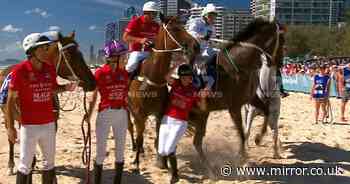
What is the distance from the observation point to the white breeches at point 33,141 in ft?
16.7

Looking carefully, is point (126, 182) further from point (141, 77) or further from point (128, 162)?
point (141, 77)

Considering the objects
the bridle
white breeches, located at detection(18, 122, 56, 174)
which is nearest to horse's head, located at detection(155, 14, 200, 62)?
the bridle

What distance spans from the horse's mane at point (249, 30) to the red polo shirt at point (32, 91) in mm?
3902

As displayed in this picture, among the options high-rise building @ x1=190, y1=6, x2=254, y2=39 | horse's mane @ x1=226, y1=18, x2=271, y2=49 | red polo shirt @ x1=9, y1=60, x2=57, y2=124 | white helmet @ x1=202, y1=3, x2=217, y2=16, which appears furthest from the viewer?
high-rise building @ x1=190, y1=6, x2=254, y2=39

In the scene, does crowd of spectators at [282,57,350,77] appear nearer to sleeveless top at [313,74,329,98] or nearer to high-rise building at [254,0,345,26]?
sleeveless top at [313,74,329,98]

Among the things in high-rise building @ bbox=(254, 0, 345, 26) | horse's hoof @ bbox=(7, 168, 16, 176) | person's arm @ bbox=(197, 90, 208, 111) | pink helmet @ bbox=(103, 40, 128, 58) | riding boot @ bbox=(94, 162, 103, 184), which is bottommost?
horse's hoof @ bbox=(7, 168, 16, 176)

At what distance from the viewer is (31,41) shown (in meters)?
5.08

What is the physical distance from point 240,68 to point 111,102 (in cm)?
269

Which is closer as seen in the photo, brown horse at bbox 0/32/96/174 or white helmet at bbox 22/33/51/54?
white helmet at bbox 22/33/51/54

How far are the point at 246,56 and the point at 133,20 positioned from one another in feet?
6.54

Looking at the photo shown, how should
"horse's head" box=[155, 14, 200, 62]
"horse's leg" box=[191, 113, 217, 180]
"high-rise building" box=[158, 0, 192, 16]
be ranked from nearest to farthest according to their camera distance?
1. "horse's head" box=[155, 14, 200, 62]
2. "horse's leg" box=[191, 113, 217, 180]
3. "high-rise building" box=[158, 0, 192, 16]

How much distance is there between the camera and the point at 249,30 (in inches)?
321

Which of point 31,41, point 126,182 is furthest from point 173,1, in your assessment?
point 31,41

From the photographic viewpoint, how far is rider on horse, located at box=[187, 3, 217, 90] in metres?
7.73
